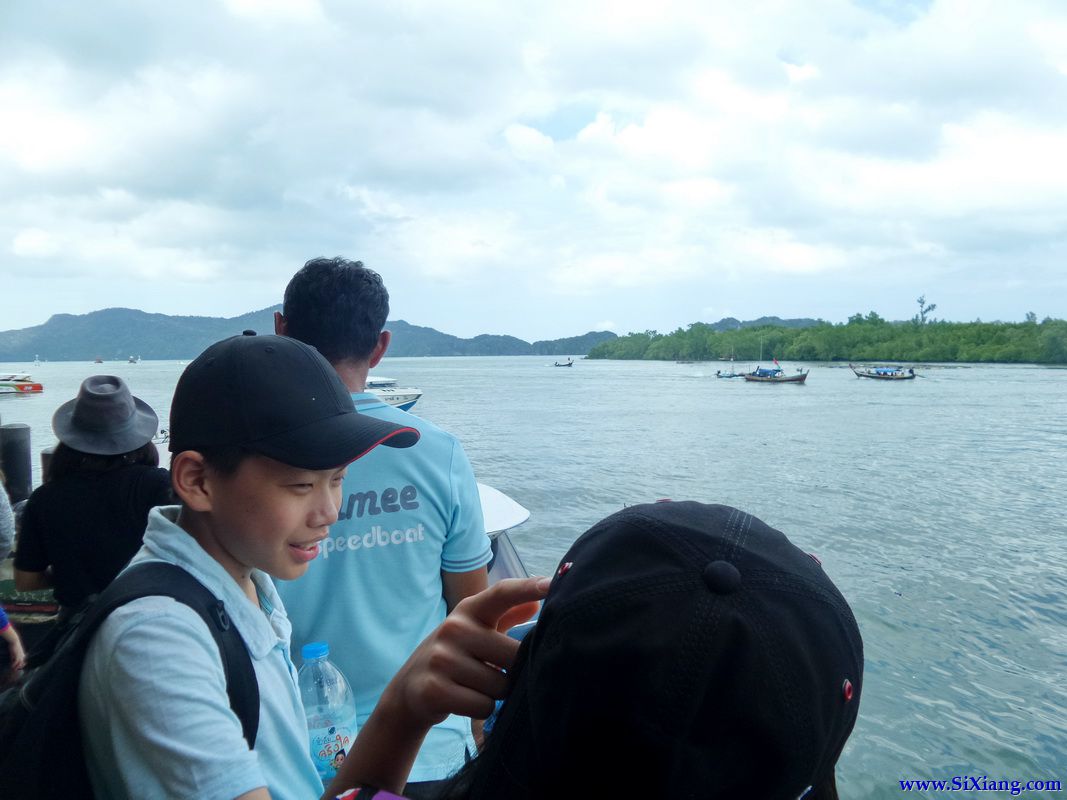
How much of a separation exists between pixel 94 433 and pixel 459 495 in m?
1.64

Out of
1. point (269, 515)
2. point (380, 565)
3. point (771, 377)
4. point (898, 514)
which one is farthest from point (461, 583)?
point (771, 377)

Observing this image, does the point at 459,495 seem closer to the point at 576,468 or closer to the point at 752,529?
the point at 752,529

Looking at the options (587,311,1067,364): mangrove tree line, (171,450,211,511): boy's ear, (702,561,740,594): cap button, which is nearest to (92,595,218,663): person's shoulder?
(171,450,211,511): boy's ear

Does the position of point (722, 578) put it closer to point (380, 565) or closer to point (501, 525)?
point (380, 565)

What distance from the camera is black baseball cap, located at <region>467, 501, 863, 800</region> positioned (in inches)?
27.5

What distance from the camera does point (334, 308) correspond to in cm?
213

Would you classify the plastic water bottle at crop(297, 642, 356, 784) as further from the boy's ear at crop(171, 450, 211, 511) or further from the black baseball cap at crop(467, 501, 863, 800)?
the black baseball cap at crop(467, 501, 863, 800)

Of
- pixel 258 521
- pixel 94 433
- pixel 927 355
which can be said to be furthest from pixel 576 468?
pixel 927 355

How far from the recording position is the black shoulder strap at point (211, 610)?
1.08 meters

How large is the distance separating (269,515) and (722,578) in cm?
88

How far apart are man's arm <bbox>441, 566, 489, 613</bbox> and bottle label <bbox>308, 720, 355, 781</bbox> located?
458 millimetres

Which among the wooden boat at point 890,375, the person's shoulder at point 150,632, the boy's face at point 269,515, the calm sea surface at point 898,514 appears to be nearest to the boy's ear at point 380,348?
the boy's face at point 269,515

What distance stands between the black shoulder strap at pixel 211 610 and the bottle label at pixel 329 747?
642 millimetres

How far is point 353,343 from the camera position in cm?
218
